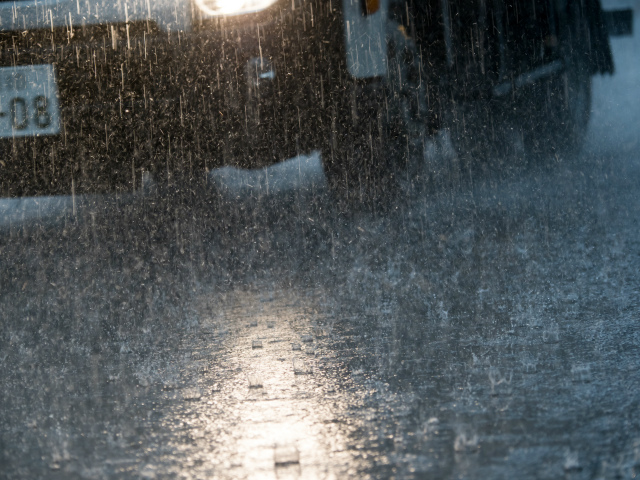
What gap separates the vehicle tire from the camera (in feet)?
14.6

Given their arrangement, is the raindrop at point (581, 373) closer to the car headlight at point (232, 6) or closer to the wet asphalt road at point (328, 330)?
the wet asphalt road at point (328, 330)

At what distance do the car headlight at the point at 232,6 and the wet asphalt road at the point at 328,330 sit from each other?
1003 millimetres

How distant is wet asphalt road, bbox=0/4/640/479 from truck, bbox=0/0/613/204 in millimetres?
244

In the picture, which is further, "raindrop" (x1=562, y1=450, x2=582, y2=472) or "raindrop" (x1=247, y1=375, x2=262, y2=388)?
"raindrop" (x1=247, y1=375, x2=262, y2=388)

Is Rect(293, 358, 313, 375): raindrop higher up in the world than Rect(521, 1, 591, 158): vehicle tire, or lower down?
lower down

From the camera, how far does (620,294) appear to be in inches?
103

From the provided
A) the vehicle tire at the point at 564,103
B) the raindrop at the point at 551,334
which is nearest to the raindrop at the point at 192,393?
the raindrop at the point at 551,334

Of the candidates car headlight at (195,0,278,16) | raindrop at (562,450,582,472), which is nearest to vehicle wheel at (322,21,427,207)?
car headlight at (195,0,278,16)

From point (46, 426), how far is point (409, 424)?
703 mm

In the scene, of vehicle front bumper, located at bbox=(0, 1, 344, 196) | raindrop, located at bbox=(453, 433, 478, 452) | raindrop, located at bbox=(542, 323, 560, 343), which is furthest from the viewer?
vehicle front bumper, located at bbox=(0, 1, 344, 196)

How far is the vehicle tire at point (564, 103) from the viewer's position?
14.6ft

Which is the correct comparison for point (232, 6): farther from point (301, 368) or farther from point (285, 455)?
point (285, 455)

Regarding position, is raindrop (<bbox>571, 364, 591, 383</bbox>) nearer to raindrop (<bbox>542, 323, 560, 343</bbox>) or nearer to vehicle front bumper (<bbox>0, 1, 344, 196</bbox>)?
raindrop (<bbox>542, 323, 560, 343</bbox>)

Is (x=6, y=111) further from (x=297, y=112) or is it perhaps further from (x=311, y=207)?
(x=311, y=207)
